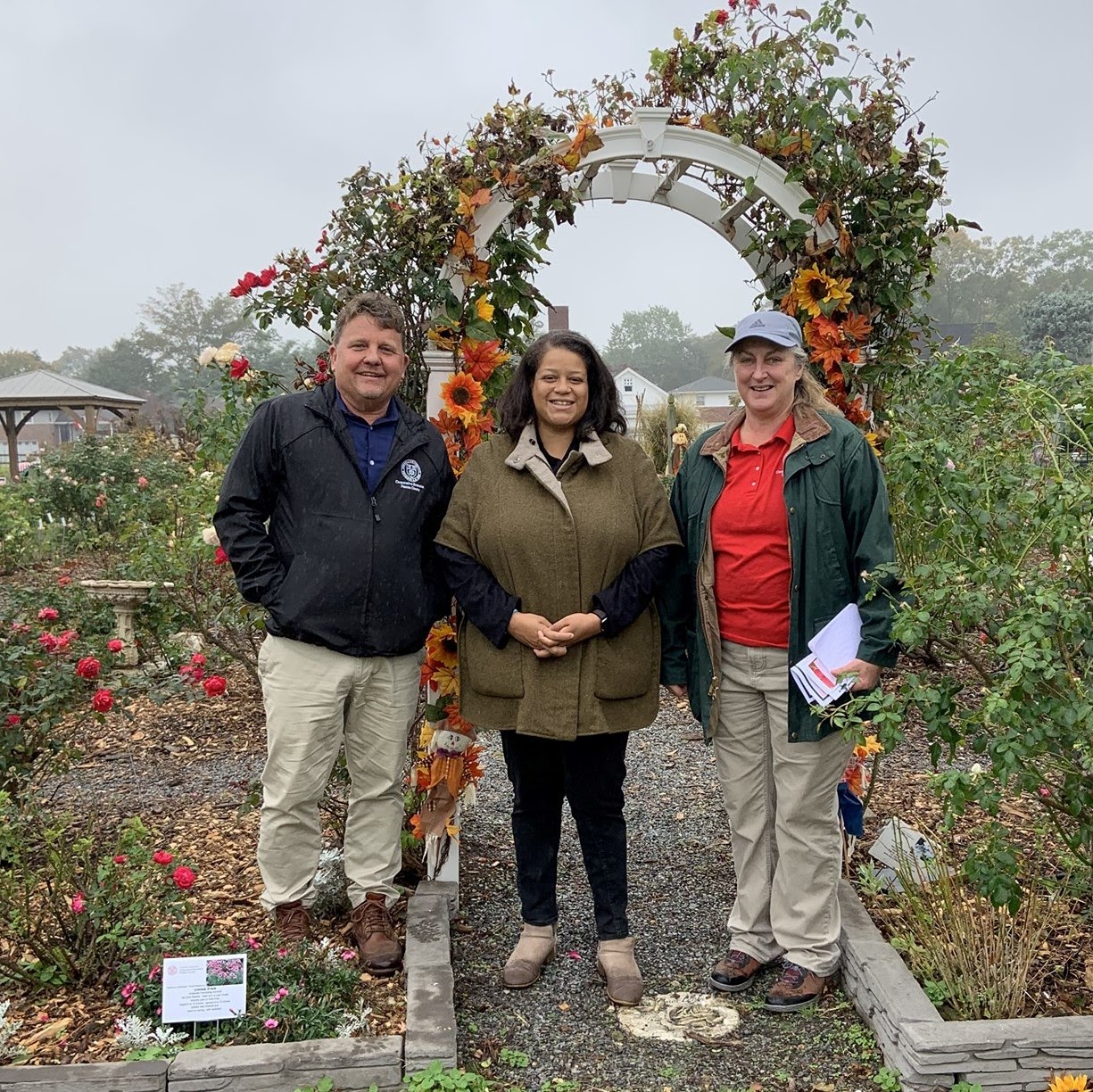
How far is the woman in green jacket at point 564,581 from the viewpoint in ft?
8.57

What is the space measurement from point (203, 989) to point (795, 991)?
152 cm

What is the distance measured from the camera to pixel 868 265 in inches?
136

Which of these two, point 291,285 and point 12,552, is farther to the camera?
point 12,552

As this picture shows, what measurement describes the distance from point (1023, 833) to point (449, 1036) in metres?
2.36

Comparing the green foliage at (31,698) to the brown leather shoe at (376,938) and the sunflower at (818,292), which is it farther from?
the sunflower at (818,292)

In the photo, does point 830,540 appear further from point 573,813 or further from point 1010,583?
point 573,813

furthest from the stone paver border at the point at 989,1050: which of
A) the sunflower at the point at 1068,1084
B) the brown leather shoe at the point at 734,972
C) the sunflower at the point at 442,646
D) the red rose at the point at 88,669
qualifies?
the red rose at the point at 88,669

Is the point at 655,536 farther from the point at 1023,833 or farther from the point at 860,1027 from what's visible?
the point at 1023,833

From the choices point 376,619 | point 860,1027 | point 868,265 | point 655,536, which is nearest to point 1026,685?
point 655,536

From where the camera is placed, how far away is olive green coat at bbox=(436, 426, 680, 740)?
2611 mm

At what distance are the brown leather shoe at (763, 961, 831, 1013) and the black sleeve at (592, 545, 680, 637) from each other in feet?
3.50

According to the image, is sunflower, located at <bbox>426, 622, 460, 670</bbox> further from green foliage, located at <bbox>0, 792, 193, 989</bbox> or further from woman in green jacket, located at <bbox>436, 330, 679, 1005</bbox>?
green foliage, located at <bbox>0, 792, 193, 989</bbox>

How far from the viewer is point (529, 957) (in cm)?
289

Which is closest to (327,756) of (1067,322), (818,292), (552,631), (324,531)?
(324,531)
